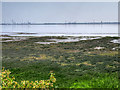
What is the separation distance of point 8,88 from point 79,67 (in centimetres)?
918

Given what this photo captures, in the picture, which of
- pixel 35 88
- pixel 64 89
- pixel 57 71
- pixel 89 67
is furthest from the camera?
pixel 89 67

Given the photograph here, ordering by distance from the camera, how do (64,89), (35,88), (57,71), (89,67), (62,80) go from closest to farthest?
(35,88) < (64,89) < (62,80) < (57,71) < (89,67)

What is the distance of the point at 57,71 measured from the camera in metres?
18.0

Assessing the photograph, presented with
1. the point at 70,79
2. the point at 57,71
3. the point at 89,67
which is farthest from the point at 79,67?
the point at 70,79

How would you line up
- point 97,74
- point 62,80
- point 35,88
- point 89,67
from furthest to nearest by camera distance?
point 89,67 < point 97,74 < point 62,80 < point 35,88

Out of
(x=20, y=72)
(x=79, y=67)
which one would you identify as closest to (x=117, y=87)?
(x=79, y=67)

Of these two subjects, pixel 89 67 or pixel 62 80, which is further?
pixel 89 67

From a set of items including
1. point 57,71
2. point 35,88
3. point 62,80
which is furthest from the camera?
point 57,71

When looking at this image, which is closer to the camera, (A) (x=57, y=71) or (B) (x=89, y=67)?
(A) (x=57, y=71)

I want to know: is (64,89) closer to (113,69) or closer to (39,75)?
(39,75)

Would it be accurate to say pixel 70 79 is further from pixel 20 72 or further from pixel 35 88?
pixel 20 72

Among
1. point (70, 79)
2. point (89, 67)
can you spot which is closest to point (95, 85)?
point (70, 79)

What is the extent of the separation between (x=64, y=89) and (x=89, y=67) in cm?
724

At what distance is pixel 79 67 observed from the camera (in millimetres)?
19438
